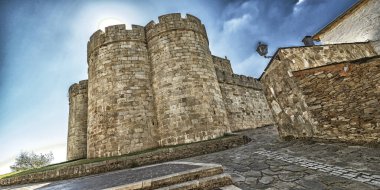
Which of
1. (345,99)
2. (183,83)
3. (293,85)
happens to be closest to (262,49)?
(293,85)

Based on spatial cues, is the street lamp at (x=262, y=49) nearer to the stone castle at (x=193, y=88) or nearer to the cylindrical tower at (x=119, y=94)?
the stone castle at (x=193, y=88)

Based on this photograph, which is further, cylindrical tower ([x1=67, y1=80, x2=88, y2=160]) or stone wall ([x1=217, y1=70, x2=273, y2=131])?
stone wall ([x1=217, y1=70, x2=273, y2=131])

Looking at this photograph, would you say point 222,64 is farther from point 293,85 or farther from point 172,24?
point 293,85

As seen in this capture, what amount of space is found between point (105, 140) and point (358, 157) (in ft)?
33.3

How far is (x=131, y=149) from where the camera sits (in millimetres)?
10172

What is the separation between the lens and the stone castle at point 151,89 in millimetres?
10414

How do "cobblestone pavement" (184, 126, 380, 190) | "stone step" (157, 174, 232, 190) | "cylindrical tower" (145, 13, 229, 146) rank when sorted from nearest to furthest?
"cobblestone pavement" (184, 126, 380, 190)
"stone step" (157, 174, 232, 190)
"cylindrical tower" (145, 13, 229, 146)

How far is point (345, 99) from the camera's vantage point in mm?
4809

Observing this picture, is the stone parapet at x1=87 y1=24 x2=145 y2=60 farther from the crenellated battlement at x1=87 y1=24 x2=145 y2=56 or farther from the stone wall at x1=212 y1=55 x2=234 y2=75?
the stone wall at x1=212 y1=55 x2=234 y2=75

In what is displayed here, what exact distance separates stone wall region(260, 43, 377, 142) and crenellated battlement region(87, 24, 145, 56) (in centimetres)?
862

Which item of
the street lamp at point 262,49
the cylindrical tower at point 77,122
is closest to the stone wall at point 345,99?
the street lamp at point 262,49

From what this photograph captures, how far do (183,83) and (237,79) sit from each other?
27.4ft

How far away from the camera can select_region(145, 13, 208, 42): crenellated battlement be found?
40.4ft

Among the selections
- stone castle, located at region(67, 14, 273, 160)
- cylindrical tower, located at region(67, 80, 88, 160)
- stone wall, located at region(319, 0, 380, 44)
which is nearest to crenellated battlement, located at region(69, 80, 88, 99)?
cylindrical tower, located at region(67, 80, 88, 160)
